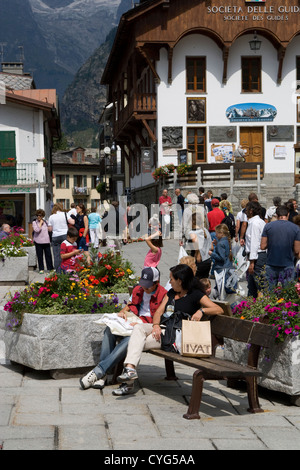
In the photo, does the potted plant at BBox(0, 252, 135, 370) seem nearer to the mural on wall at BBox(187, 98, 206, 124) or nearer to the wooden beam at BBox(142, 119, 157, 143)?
the wooden beam at BBox(142, 119, 157, 143)

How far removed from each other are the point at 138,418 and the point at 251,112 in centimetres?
2946

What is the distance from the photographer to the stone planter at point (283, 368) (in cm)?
646

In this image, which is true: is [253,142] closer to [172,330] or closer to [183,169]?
[183,169]

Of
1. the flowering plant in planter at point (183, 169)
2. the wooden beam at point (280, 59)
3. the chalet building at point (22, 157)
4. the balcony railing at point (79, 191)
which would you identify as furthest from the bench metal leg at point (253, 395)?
the balcony railing at point (79, 191)

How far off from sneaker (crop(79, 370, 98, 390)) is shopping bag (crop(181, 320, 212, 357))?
970 millimetres

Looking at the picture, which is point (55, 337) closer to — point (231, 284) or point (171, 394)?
point (171, 394)

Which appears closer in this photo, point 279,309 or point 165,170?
point 279,309

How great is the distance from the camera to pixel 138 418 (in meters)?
6.01

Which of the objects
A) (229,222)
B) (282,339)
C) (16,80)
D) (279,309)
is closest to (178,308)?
(279,309)

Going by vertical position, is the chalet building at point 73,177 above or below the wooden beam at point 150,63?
below

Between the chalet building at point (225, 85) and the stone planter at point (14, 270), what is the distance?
1882 centimetres

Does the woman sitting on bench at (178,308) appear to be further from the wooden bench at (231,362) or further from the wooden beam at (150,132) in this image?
the wooden beam at (150,132)

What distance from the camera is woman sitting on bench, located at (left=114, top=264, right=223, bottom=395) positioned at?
693cm
